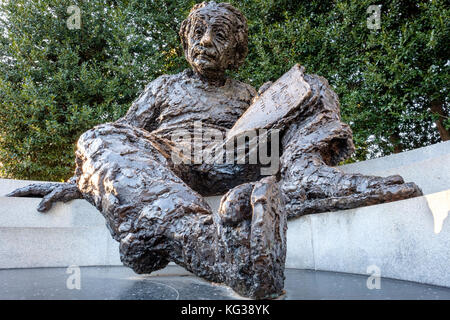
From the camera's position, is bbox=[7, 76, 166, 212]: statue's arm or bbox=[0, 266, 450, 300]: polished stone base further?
bbox=[7, 76, 166, 212]: statue's arm

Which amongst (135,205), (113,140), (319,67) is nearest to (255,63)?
(319,67)

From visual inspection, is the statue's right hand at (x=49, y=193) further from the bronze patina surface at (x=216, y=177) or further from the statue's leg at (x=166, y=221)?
the statue's leg at (x=166, y=221)

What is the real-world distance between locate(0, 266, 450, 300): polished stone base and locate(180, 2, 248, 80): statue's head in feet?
5.91

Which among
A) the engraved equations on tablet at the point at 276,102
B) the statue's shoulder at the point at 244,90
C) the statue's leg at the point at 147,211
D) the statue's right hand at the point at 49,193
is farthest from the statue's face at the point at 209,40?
the statue's right hand at the point at 49,193

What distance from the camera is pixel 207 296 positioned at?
4.66 ft

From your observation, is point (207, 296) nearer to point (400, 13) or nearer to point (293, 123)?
point (293, 123)

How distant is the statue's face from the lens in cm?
295

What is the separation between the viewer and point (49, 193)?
3.15m

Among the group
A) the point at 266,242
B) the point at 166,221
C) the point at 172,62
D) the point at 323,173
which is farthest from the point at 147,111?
the point at 172,62

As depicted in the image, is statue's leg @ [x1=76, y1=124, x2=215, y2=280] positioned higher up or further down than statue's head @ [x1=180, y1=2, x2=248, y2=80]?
further down

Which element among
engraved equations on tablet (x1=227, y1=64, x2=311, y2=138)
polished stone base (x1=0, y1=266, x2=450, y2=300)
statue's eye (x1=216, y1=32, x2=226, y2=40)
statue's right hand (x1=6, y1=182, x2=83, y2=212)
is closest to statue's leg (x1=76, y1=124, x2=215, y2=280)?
polished stone base (x1=0, y1=266, x2=450, y2=300)

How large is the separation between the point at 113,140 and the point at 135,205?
548 mm

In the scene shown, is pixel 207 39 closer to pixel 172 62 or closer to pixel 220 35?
pixel 220 35

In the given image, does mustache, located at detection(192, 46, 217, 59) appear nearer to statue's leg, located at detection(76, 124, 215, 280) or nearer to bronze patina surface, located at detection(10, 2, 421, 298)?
bronze patina surface, located at detection(10, 2, 421, 298)
